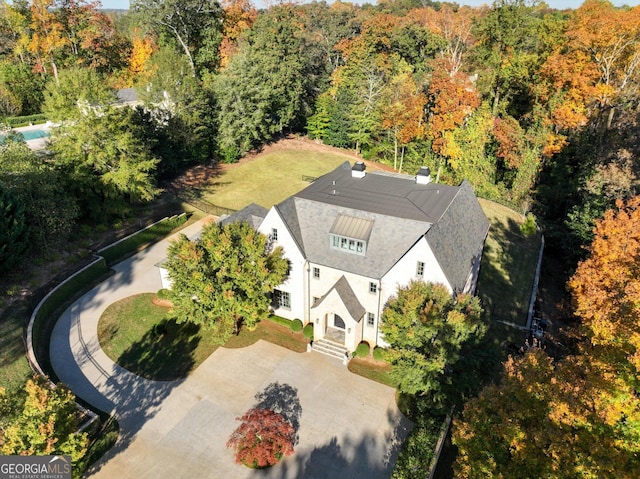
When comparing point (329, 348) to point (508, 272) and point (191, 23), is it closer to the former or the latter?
point (508, 272)

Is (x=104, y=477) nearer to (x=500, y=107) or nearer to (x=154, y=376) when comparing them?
(x=154, y=376)

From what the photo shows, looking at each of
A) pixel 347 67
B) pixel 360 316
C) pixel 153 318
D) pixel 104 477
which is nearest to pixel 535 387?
pixel 360 316

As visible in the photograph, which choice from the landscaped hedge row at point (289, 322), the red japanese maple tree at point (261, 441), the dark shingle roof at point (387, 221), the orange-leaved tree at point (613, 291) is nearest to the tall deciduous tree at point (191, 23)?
the dark shingle roof at point (387, 221)

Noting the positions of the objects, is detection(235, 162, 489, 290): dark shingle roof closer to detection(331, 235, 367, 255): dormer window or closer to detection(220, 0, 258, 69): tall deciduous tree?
detection(331, 235, 367, 255): dormer window

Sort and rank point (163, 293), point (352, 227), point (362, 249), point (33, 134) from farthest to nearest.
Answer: point (33, 134) → point (163, 293) → point (352, 227) → point (362, 249)

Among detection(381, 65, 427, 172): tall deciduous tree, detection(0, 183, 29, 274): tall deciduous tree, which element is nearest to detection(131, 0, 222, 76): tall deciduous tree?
detection(381, 65, 427, 172): tall deciduous tree

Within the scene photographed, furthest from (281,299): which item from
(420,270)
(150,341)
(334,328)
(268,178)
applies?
(268,178)
